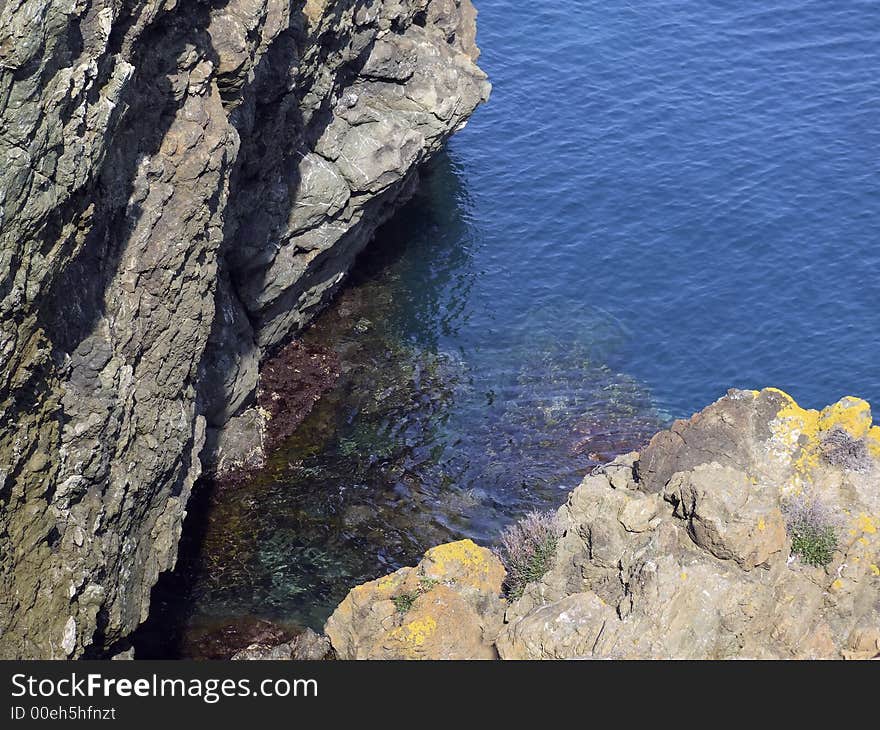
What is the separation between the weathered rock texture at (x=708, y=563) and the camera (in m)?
26.8

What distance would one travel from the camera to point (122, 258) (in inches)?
1151

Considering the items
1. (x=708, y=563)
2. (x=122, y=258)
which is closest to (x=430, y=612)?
(x=708, y=563)

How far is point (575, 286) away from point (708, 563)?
30211mm

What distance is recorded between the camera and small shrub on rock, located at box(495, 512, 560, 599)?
31281 millimetres

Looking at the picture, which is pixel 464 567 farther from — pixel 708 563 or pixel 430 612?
pixel 708 563

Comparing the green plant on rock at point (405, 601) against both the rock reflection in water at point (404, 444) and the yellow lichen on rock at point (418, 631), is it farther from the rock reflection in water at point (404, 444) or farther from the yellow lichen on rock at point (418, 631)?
the rock reflection in water at point (404, 444)

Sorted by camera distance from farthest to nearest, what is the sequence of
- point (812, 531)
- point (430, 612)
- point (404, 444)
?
point (404, 444), point (430, 612), point (812, 531)

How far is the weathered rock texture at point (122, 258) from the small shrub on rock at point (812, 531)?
17872 mm

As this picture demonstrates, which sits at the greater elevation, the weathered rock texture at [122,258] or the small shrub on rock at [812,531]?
the weathered rock texture at [122,258]

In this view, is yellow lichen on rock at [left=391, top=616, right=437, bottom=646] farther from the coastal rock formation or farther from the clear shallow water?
the clear shallow water

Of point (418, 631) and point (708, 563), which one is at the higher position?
point (708, 563)

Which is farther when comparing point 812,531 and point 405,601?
point 405,601

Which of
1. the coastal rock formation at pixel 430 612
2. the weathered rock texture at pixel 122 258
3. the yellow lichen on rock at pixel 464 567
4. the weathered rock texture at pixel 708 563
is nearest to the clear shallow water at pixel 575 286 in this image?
the coastal rock formation at pixel 430 612

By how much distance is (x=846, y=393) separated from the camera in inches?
1896
